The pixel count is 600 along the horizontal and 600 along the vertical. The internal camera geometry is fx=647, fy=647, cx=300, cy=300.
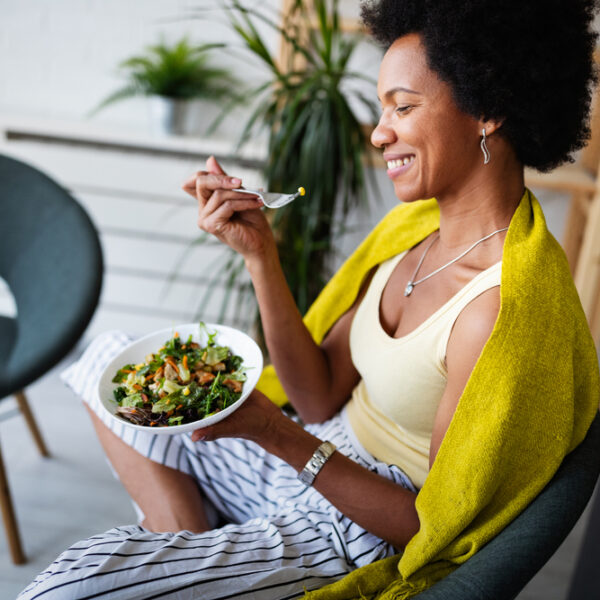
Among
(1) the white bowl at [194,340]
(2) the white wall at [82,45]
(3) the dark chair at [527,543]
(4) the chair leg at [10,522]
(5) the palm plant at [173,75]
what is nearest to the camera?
(3) the dark chair at [527,543]

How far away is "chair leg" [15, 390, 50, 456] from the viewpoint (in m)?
1.86

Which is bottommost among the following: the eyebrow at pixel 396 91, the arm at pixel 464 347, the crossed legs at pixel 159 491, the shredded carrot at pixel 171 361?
the crossed legs at pixel 159 491

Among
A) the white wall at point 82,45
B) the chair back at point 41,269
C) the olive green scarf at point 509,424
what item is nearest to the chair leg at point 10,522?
the chair back at point 41,269

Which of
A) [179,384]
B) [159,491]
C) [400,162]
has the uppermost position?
[400,162]

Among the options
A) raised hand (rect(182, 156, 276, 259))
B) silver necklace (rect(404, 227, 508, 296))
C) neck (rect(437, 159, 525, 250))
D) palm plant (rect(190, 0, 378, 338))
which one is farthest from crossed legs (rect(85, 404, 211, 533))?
palm plant (rect(190, 0, 378, 338))

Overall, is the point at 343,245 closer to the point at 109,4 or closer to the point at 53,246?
the point at 53,246

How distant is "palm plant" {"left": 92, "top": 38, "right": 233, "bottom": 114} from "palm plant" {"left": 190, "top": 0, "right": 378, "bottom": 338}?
15.1 inches

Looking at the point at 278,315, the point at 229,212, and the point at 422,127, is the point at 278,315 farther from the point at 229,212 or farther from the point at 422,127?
the point at 422,127

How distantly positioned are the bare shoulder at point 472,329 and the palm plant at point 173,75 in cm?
167

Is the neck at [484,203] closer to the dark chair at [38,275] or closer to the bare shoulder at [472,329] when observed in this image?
the bare shoulder at [472,329]

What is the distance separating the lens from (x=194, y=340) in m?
1.15

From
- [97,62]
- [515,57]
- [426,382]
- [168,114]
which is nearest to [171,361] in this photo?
[426,382]

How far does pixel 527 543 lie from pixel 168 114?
196 centimetres

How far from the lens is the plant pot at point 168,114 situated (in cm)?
232
